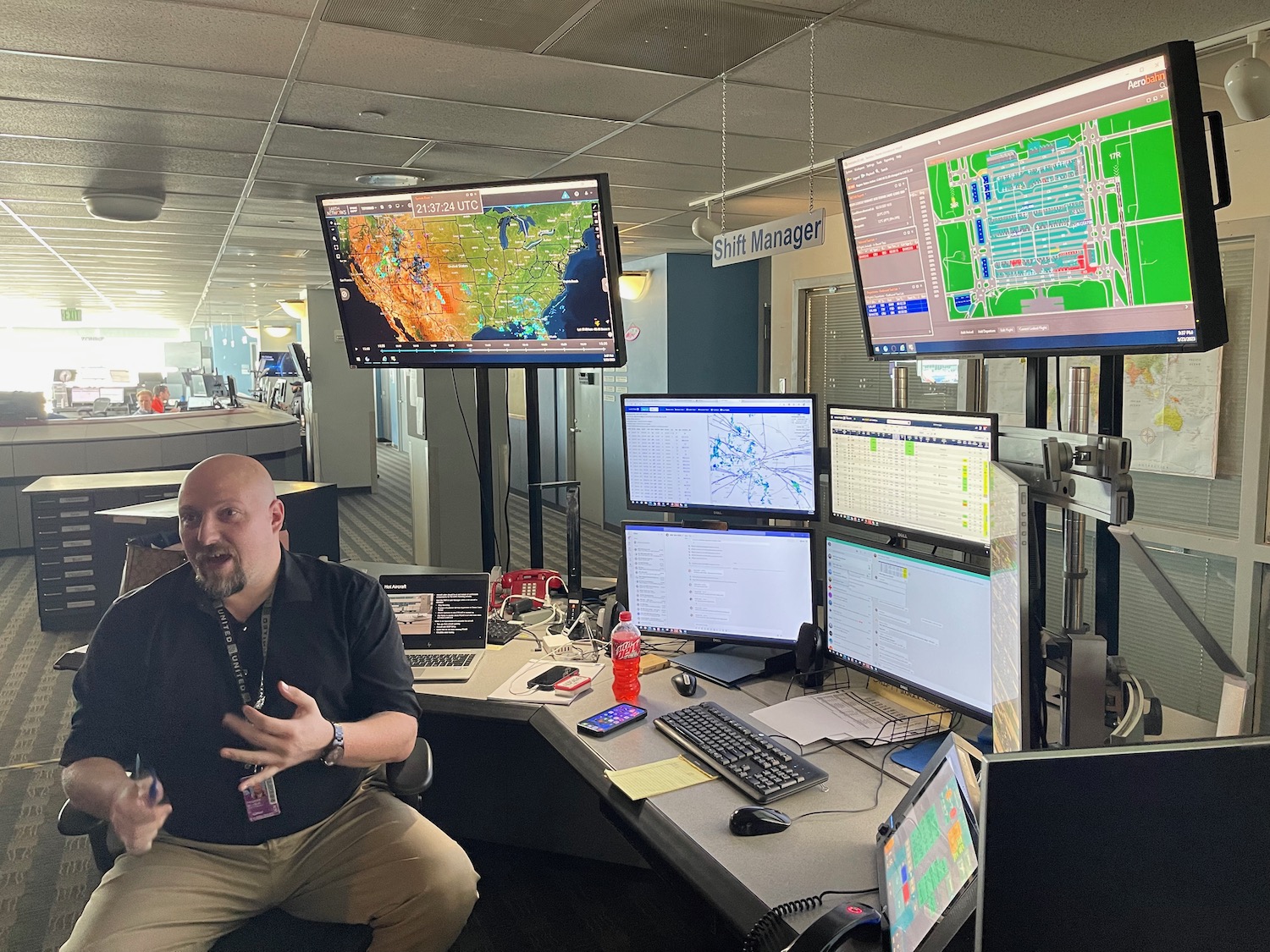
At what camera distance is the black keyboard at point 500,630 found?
2.59 metres

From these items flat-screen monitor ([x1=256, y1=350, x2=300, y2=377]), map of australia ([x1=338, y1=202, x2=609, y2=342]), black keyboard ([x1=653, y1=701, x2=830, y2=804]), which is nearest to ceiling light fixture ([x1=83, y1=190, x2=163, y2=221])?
map of australia ([x1=338, y1=202, x2=609, y2=342])

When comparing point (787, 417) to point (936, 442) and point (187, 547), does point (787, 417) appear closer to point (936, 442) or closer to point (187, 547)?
point (936, 442)

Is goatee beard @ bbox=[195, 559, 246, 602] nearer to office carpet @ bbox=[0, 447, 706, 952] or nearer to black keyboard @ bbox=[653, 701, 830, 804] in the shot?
black keyboard @ bbox=[653, 701, 830, 804]

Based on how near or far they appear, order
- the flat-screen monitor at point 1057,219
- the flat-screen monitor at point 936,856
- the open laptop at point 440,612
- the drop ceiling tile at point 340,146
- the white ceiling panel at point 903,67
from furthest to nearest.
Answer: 1. the drop ceiling tile at point 340,146
2. the white ceiling panel at point 903,67
3. the open laptop at point 440,612
4. the flat-screen monitor at point 1057,219
5. the flat-screen monitor at point 936,856

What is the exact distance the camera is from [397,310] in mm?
2857

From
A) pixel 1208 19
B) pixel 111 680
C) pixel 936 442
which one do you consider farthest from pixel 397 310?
pixel 1208 19

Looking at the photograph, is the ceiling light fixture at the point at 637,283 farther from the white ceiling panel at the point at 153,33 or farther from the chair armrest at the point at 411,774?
the chair armrest at the point at 411,774

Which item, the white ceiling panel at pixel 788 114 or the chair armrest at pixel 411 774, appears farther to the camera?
the white ceiling panel at pixel 788 114

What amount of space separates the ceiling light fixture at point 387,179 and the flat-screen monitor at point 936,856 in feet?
13.9

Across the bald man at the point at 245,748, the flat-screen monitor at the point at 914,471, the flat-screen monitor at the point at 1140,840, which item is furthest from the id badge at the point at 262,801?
the flat-screen monitor at the point at 1140,840

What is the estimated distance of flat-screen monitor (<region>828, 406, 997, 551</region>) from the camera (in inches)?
68.8

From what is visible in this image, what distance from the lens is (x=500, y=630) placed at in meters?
2.65

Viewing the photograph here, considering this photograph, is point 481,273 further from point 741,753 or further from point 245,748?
point 741,753

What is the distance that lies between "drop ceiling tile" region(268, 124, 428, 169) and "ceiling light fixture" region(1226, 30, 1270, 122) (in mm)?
3056
